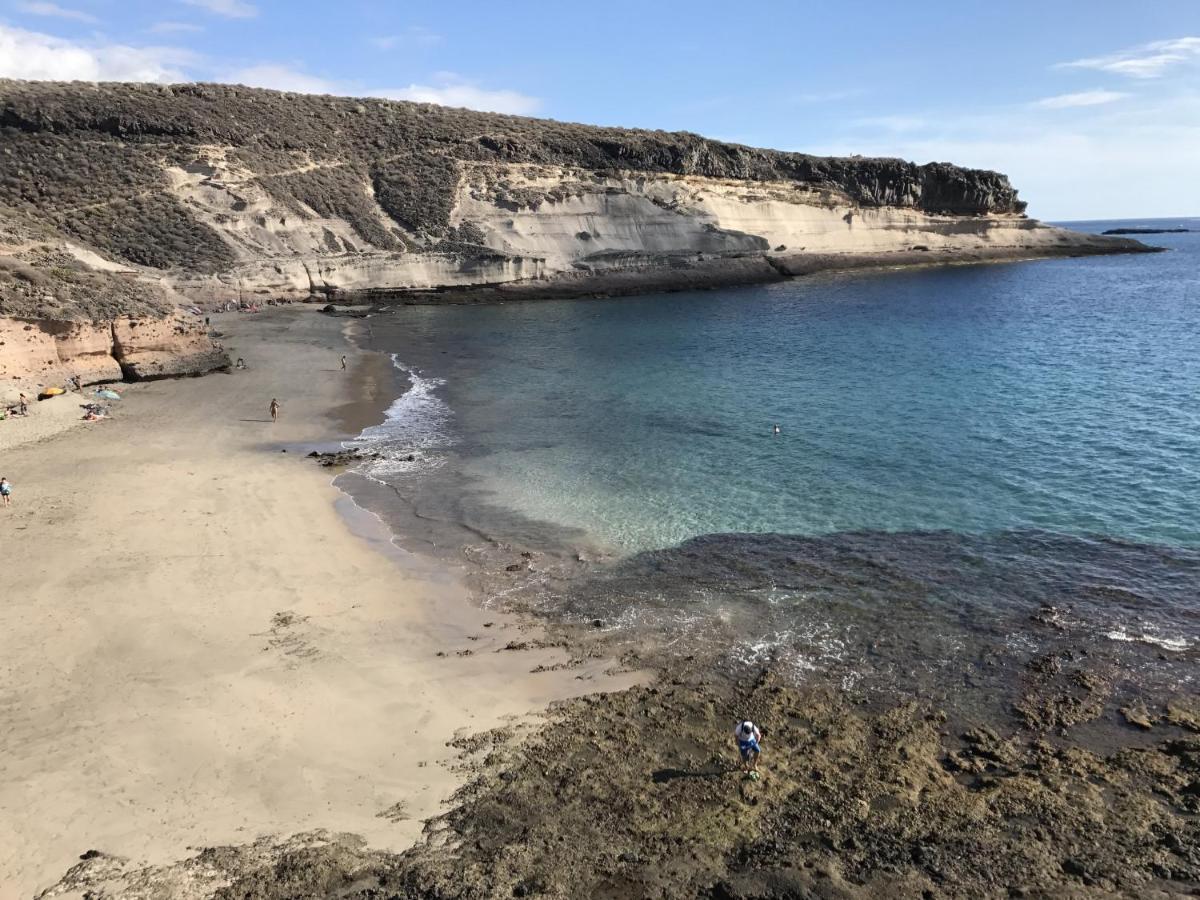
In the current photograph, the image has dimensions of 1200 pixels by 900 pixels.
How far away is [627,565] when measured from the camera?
16156mm

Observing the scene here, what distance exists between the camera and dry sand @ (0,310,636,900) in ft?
28.5

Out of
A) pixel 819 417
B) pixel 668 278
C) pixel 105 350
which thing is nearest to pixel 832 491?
pixel 819 417

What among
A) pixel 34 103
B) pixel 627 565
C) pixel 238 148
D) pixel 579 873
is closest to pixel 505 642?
pixel 627 565

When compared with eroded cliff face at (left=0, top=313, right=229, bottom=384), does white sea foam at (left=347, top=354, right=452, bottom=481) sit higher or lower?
lower

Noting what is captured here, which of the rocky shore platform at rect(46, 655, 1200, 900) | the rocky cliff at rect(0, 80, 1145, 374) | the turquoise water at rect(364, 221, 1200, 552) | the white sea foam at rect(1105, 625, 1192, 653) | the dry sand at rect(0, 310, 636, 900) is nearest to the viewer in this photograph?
the rocky shore platform at rect(46, 655, 1200, 900)

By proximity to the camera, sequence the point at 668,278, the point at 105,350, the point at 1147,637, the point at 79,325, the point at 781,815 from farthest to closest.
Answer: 1. the point at 668,278
2. the point at 105,350
3. the point at 79,325
4. the point at 1147,637
5. the point at 781,815

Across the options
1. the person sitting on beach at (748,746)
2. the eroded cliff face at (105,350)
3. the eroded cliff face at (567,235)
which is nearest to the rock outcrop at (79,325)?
the eroded cliff face at (105,350)

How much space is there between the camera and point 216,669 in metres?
11.7

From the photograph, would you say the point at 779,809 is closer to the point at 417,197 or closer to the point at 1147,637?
the point at 1147,637

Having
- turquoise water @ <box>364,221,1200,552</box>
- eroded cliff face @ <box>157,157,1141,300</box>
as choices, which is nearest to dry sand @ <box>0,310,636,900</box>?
turquoise water @ <box>364,221,1200,552</box>

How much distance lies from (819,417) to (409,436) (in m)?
15.0

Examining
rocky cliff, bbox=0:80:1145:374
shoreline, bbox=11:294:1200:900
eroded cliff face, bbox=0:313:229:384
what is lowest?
shoreline, bbox=11:294:1200:900

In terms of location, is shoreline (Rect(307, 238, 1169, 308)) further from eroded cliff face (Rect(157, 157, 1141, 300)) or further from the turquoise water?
the turquoise water

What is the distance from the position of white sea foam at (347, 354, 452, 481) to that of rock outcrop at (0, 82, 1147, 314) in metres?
27.7
